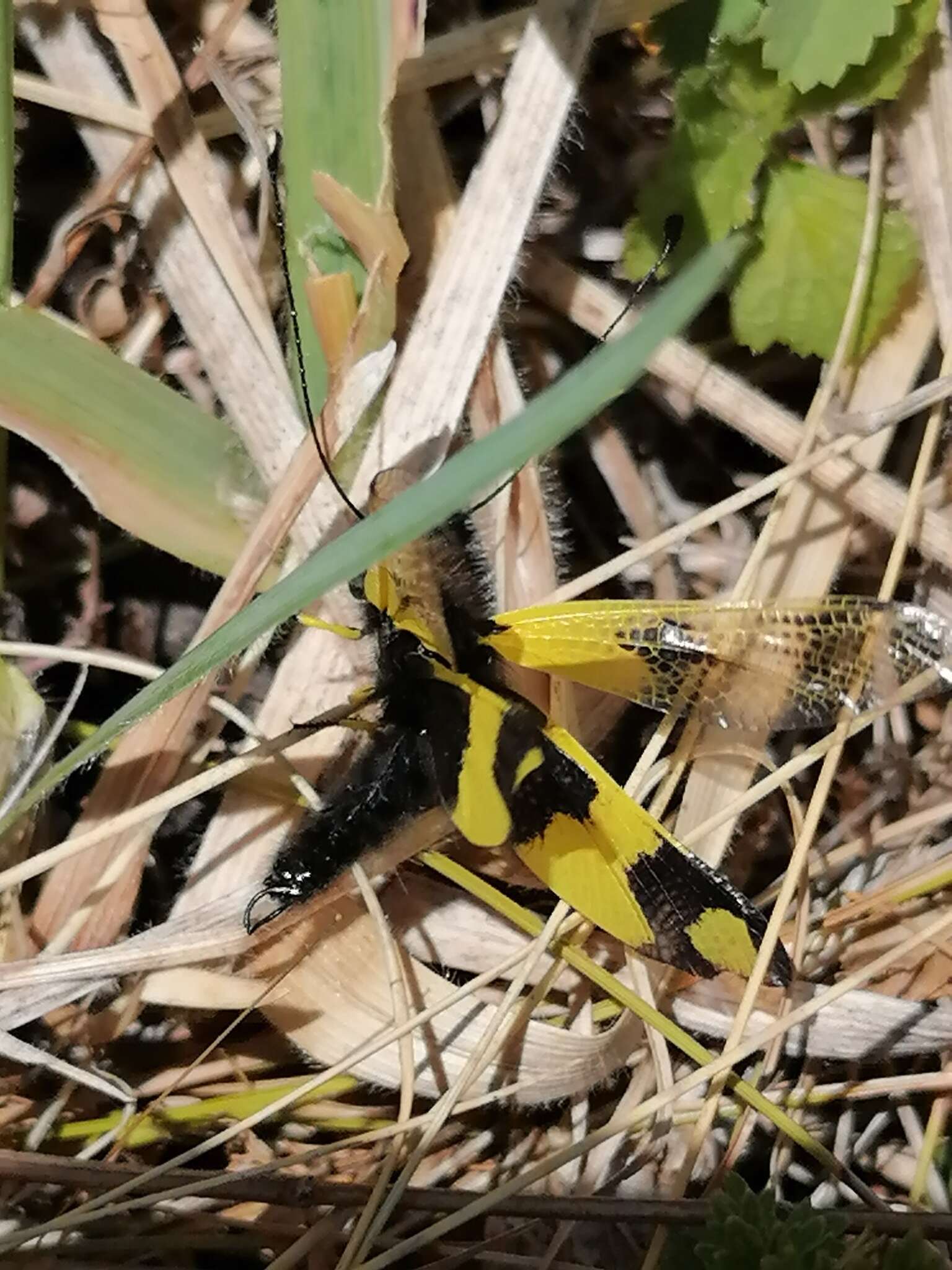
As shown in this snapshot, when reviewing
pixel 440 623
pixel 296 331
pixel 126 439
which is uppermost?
pixel 296 331

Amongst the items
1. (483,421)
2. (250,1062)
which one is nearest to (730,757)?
(483,421)

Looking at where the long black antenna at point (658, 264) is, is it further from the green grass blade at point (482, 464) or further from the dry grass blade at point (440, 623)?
the green grass blade at point (482, 464)

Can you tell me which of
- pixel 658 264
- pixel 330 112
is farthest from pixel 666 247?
pixel 330 112

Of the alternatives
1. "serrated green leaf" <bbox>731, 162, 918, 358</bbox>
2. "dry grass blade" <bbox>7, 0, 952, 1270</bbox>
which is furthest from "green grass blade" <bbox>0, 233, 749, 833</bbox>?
"serrated green leaf" <bbox>731, 162, 918, 358</bbox>

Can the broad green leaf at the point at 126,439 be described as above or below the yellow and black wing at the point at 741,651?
above

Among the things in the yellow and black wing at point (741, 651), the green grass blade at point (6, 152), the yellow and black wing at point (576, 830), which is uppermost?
the green grass blade at point (6, 152)

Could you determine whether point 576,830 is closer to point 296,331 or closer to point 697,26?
point 296,331

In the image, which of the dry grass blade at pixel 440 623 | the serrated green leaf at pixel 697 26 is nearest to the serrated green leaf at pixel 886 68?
the dry grass blade at pixel 440 623
